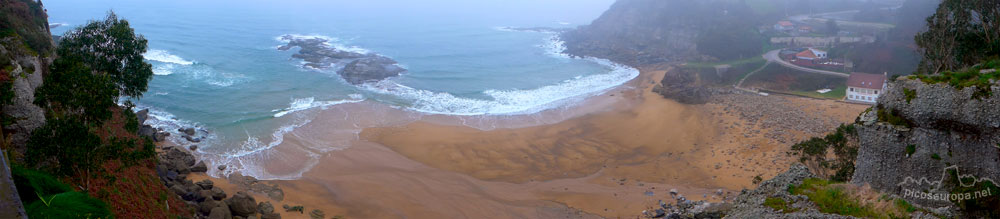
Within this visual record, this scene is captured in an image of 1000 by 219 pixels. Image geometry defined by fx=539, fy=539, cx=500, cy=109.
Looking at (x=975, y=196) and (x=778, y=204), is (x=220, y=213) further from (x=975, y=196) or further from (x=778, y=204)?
A: (x=975, y=196)

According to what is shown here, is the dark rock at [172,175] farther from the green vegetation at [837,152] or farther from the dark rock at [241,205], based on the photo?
the green vegetation at [837,152]

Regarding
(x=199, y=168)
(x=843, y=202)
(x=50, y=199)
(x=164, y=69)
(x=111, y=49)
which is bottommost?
(x=199, y=168)

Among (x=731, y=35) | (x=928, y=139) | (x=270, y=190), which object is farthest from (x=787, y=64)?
(x=270, y=190)

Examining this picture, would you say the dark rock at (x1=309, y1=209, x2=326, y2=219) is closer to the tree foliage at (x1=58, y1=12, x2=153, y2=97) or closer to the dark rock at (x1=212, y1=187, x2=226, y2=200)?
the dark rock at (x1=212, y1=187, x2=226, y2=200)

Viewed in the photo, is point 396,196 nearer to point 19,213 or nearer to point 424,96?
point 19,213

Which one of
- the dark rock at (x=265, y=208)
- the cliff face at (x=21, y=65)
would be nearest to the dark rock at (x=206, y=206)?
the dark rock at (x=265, y=208)

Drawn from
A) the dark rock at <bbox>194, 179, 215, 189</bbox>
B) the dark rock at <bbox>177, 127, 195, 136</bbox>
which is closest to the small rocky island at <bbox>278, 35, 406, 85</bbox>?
the dark rock at <bbox>177, 127, 195, 136</bbox>

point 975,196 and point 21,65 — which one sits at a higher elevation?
point 21,65

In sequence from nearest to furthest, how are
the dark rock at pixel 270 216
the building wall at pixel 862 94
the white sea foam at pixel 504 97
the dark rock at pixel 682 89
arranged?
the dark rock at pixel 270 216
the building wall at pixel 862 94
the white sea foam at pixel 504 97
the dark rock at pixel 682 89
